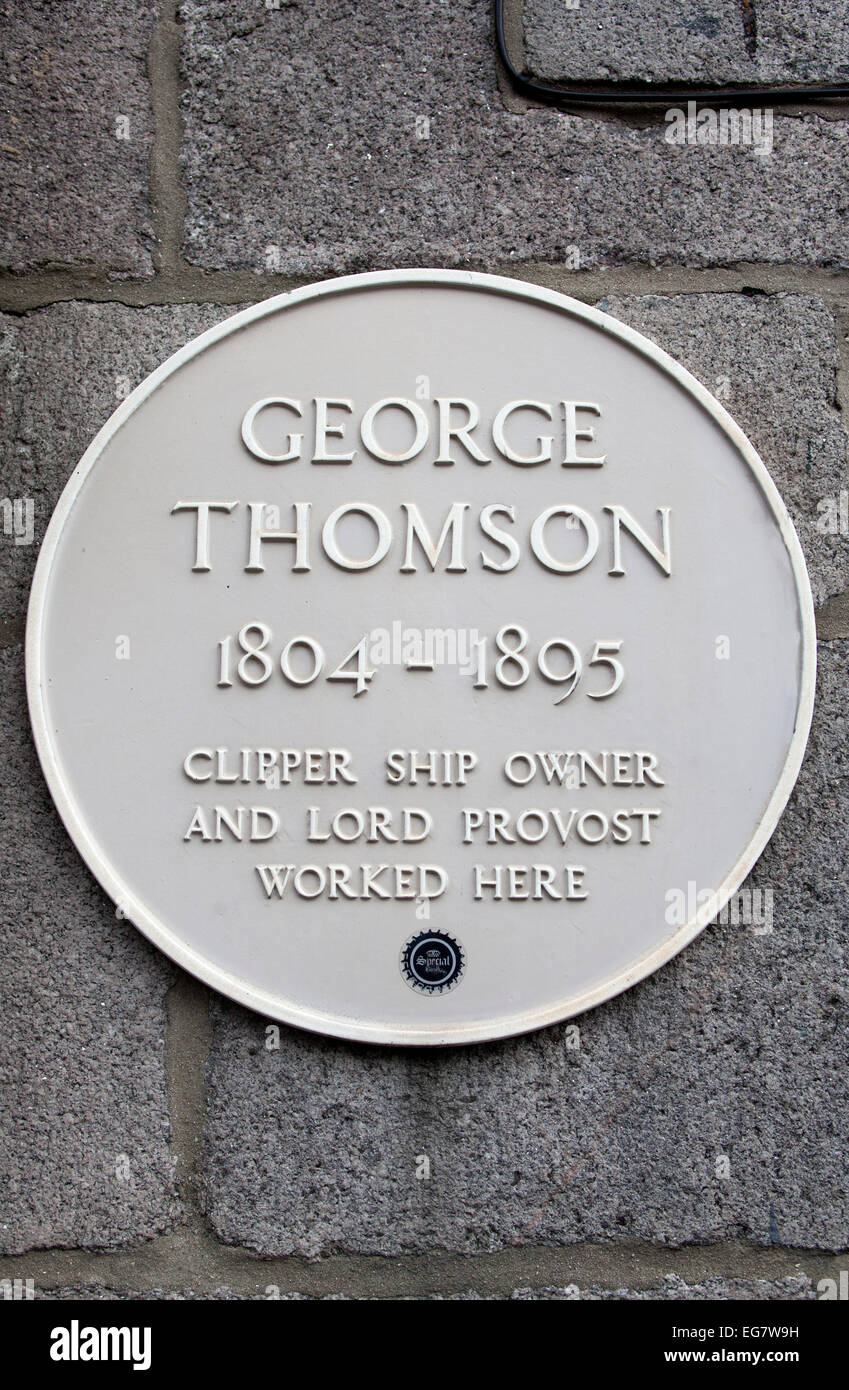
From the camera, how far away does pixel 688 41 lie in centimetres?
191

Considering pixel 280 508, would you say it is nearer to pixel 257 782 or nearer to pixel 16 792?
pixel 257 782

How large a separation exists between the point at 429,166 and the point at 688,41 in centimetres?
53

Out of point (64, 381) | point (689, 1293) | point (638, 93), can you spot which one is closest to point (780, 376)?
point (638, 93)

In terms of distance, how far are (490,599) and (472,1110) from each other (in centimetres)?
81

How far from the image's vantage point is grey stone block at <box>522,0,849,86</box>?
1.89 m

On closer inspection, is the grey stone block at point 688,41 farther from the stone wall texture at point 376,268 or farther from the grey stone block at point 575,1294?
the grey stone block at point 575,1294

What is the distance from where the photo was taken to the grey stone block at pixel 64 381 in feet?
5.97

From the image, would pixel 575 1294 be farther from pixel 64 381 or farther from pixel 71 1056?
pixel 64 381

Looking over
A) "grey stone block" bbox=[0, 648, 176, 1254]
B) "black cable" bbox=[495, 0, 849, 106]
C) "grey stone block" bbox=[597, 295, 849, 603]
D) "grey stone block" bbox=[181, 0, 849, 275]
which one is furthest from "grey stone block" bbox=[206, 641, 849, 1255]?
"black cable" bbox=[495, 0, 849, 106]

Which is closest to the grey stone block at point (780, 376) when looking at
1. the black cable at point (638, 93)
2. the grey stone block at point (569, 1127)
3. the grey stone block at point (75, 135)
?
the black cable at point (638, 93)

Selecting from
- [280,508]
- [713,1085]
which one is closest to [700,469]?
[280,508]

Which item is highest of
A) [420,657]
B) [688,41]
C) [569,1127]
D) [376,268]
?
[688,41]

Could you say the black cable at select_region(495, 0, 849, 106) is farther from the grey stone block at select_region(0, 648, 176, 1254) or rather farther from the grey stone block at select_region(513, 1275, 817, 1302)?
the grey stone block at select_region(513, 1275, 817, 1302)

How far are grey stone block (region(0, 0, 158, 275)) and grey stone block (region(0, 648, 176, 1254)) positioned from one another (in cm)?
93
